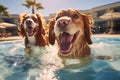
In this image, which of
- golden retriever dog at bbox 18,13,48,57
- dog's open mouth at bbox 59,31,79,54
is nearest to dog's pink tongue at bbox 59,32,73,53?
dog's open mouth at bbox 59,31,79,54

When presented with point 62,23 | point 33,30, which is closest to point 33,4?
point 33,30

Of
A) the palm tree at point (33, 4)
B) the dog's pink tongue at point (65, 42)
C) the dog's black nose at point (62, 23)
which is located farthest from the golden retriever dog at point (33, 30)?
the palm tree at point (33, 4)

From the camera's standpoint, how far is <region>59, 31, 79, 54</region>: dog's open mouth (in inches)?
175

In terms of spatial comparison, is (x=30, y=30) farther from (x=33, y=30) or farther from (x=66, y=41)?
(x=66, y=41)

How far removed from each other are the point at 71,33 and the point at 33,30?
9.65 feet

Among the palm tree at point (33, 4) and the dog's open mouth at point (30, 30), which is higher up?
the palm tree at point (33, 4)

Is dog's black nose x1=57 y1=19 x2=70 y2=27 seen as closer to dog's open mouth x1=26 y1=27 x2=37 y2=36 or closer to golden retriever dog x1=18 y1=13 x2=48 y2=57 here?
golden retriever dog x1=18 y1=13 x2=48 y2=57

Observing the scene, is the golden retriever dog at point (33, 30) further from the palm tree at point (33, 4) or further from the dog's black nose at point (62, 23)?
the palm tree at point (33, 4)

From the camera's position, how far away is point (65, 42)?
14.7 feet

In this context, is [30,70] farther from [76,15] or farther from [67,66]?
[76,15]

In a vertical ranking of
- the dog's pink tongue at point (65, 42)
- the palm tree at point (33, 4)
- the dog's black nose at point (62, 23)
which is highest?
the palm tree at point (33, 4)

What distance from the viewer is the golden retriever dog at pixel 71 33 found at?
4.25 metres

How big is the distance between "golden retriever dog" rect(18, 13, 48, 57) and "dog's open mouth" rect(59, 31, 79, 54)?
2.67 meters

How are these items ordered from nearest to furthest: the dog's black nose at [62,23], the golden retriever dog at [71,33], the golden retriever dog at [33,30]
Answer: the dog's black nose at [62,23]
the golden retriever dog at [71,33]
the golden retriever dog at [33,30]
